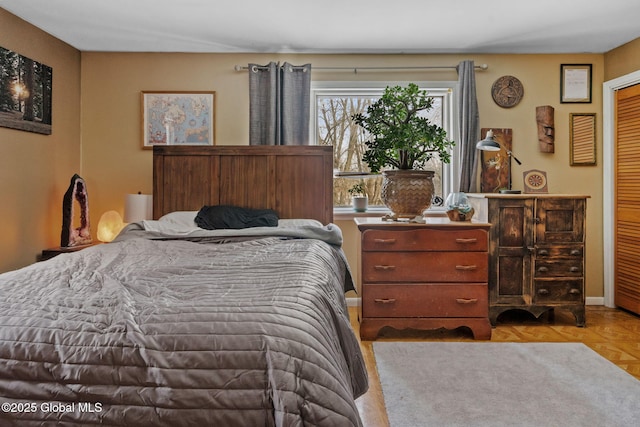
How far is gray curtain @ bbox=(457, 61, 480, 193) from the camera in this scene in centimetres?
387

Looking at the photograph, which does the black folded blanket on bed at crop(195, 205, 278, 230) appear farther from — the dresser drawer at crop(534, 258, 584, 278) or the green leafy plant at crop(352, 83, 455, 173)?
the dresser drawer at crop(534, 258, 584, 278)

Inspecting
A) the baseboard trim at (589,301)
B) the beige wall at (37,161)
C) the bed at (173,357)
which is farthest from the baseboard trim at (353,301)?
the bed at (173,357)

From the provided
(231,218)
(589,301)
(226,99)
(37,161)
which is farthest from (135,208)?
(589,301)

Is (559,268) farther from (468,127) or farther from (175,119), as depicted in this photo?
(175,119)

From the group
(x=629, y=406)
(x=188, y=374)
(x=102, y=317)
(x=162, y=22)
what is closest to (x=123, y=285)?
(x=102, y=317)

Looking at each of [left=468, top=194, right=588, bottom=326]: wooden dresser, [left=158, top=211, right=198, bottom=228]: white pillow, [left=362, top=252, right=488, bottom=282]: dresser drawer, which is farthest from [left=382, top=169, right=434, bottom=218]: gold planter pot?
[left=158, top=211, right=198, bottom=228]: white pillow

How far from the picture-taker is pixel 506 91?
156 inches

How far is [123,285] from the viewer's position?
145 cm

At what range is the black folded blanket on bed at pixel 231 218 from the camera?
3.18 m

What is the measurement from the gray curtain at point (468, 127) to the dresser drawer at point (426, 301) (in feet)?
3.65

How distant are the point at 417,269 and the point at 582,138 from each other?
2.17m

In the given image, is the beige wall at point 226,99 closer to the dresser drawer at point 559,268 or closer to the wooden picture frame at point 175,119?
the wooden picture frame at point 175,119

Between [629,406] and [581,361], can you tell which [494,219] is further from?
[629,406]

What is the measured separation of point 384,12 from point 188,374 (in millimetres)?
2905
